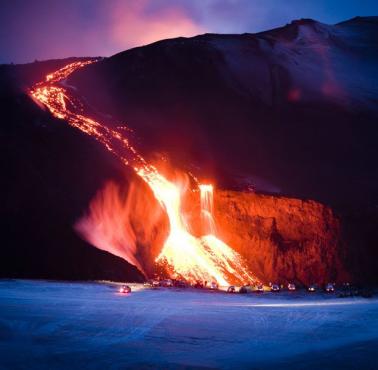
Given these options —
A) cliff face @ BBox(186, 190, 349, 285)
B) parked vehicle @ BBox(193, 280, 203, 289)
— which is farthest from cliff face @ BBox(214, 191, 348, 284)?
parked vehicle @ BBox(193, 280, 203, 289)

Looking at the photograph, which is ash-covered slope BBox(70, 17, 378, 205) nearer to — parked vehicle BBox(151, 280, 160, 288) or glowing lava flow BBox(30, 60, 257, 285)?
glowing lava flow BBox(30, 60, 257, 285)

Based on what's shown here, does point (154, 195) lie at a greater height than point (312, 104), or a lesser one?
lesser

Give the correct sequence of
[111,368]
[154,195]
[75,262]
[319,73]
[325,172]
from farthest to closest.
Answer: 1. [319,73]
2. [325,172]
3. [154,195]
4. [75,262]
5. [111,368]

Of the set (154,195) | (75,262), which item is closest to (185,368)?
(75,262)

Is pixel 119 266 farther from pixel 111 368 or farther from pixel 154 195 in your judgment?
pixel 111 368

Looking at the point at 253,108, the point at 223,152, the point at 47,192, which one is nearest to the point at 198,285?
the point at 47,192

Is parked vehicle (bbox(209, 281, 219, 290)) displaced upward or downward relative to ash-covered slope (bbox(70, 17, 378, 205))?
downward

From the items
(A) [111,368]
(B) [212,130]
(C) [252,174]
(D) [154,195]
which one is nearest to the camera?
(A) [111,368]
